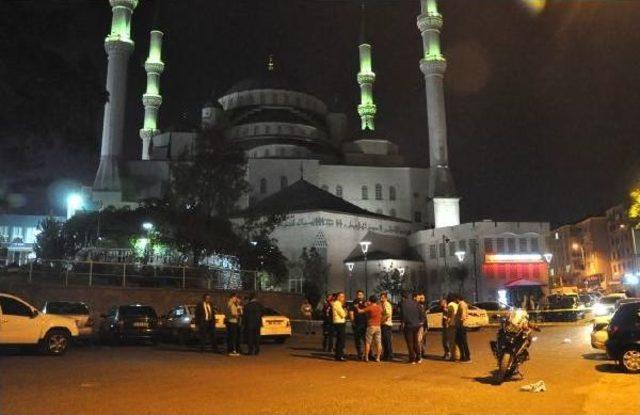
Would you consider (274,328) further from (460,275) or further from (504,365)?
(460,275)

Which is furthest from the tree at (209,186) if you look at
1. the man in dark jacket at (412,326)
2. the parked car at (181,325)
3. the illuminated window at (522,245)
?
the illuminated window at (522,245)

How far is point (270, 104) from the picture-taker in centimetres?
8162

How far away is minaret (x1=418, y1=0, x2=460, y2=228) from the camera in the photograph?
65.7m

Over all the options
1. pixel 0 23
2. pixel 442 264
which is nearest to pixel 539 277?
pixel 442 264

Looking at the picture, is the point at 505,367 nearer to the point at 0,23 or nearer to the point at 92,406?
the point at 92,406

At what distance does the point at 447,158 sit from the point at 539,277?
17755mm

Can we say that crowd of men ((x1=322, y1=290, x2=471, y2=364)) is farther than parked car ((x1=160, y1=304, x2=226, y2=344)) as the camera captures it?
No

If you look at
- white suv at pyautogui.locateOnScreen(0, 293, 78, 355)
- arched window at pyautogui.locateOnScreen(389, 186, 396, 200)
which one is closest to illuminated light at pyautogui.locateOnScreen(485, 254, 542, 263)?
arched window at pyautogui.locateOnScreen(389, 186, 396, 200)

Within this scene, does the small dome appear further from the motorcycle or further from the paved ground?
the motorcycle

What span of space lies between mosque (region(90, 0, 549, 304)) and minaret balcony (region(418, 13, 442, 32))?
0.11 metres

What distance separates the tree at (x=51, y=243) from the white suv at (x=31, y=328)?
36649 millimetres

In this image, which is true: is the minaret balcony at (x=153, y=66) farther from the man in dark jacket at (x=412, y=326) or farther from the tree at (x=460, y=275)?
the man in dark jacket at (x=412, y=326)

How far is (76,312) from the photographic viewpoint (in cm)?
2053

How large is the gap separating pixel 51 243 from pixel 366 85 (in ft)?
158
